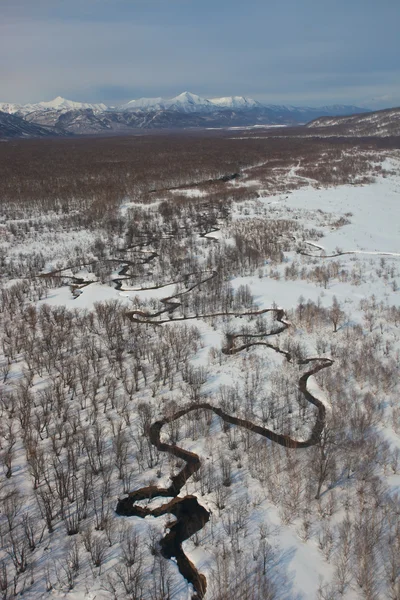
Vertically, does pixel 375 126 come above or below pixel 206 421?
above

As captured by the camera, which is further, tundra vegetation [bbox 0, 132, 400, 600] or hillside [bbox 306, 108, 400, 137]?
hillside [bbox 306, 108, 400, 137]

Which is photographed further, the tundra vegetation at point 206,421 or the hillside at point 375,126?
Answer: the hillside at point 375,126

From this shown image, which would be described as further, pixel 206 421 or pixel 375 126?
pixel 375 126

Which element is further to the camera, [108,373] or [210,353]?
[210,353]

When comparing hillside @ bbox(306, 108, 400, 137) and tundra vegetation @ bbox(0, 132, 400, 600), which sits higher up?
hillside @ bbox(306, 108, 400, 137)

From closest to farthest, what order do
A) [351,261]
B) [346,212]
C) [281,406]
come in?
[281,406], [351,261], [346,212]

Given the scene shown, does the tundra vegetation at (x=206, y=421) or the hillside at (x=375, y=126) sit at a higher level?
the hillside at (x=375, y=126)

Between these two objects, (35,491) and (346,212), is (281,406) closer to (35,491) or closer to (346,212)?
(35,491)

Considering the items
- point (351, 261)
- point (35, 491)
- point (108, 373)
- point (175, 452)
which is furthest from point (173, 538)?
point (351, 261)
